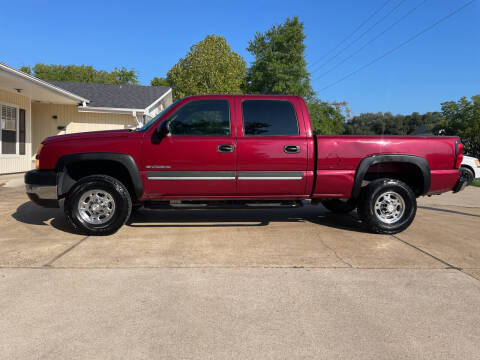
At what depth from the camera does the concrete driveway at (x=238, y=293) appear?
2.32m

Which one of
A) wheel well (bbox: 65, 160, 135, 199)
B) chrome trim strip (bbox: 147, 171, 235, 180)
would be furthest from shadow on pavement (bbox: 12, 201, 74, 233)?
chrome trim strip (bbox: 147, 171, 235, 180)

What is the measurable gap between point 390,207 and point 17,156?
14.4 metres

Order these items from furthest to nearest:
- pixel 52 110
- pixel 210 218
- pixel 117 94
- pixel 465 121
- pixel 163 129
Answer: pixel 465 121, pixel 117 94, pixel 52 110, pixel 210 218, pixel 163 129

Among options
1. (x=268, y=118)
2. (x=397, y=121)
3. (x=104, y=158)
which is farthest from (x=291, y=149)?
(x=397, y=121)

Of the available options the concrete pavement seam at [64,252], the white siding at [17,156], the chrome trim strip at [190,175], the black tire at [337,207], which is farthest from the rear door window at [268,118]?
the white siding at [17,156]

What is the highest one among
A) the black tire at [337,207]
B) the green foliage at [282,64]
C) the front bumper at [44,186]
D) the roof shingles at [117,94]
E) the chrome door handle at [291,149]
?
the green foliage at [282,64]

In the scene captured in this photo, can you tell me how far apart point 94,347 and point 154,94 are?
19.2 m

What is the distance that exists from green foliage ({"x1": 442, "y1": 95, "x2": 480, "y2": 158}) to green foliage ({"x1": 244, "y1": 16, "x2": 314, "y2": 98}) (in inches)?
619

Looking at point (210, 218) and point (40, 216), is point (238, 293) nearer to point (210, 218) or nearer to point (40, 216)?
point (210, 218)

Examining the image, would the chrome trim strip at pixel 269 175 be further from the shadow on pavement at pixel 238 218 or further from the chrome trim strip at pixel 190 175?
the shadow on pavement at pixel 238 218

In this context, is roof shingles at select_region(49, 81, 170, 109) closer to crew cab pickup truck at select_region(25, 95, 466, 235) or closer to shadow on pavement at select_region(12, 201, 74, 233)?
shadow on pavement at select_region(12, 201, 74, 233)

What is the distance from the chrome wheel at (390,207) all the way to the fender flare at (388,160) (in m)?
0.41

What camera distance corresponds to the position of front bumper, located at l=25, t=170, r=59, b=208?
480 cm

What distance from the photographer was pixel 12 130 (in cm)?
1384
